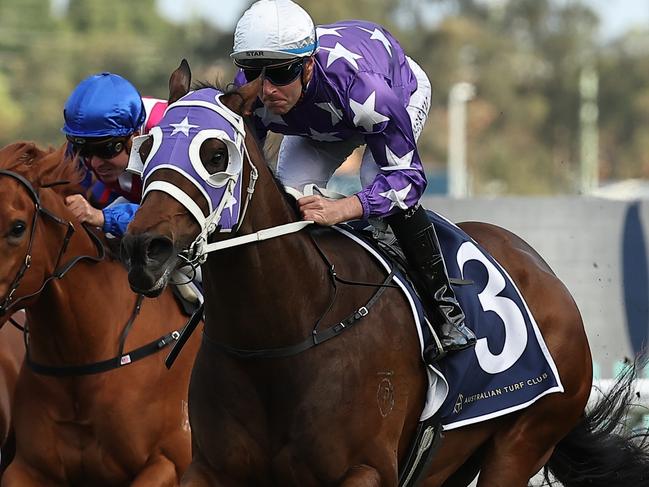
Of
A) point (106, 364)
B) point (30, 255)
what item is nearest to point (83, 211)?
point (30, 255)

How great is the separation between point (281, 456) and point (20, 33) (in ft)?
193

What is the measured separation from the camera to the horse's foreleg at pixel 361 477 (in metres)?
4.22

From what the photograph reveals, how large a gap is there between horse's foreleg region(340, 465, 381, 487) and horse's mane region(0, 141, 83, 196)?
68.5 inches

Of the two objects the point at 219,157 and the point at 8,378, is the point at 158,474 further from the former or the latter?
the point at 219,157

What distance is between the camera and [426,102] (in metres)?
5.22

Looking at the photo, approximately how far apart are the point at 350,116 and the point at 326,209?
376mm

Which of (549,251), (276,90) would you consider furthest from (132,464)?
(549,251)

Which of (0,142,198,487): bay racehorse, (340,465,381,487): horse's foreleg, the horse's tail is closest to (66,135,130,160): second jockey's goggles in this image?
(0,142,198,487): bay racehorse

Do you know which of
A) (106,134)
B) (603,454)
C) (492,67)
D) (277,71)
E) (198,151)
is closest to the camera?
(198,151)

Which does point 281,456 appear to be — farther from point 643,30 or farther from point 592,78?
point 643,30

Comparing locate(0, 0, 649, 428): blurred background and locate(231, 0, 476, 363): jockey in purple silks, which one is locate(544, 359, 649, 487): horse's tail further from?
locate(0, 0, 649, 428): blurred background

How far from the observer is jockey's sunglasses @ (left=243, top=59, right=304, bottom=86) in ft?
14.2

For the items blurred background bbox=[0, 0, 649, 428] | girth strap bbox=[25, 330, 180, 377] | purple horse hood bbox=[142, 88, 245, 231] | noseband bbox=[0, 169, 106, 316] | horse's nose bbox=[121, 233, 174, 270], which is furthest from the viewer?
blurred background bbox=[0, 0, 649, 428]

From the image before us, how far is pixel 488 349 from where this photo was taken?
511cm
